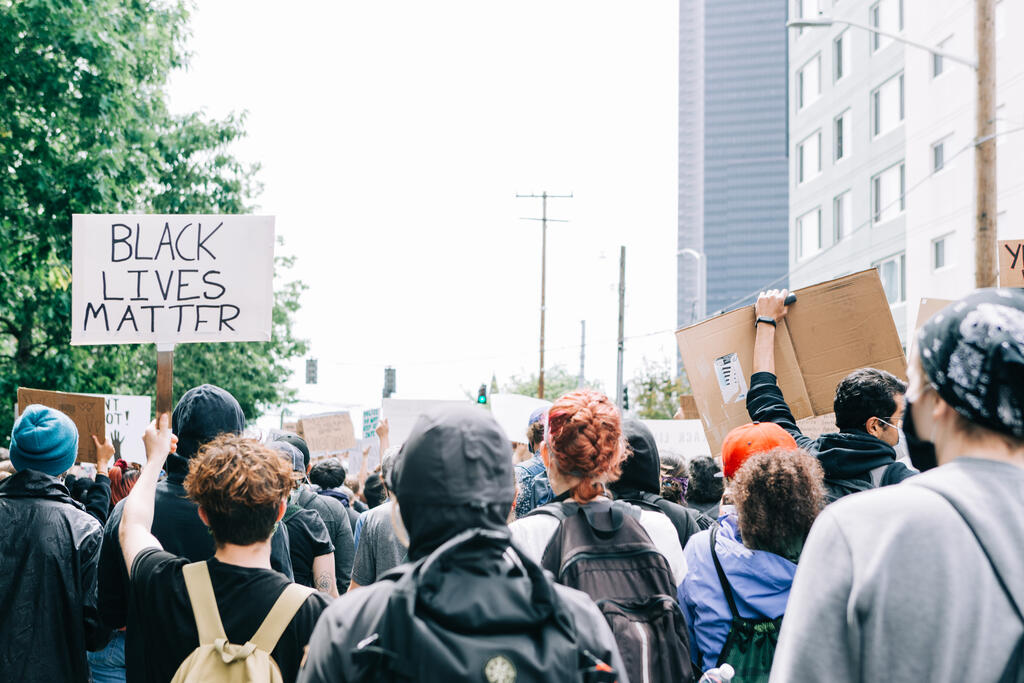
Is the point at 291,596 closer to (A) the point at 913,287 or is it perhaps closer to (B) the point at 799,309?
(B) the point at 799,309

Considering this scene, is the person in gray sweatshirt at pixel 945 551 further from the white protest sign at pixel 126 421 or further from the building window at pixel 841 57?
the building window at pixel 841 57

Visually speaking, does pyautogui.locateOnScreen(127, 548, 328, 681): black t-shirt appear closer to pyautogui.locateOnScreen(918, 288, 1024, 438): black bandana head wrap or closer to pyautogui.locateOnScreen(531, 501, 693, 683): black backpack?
pyautogui.locateOnScreen(531, 501, 693, 683): black backpack

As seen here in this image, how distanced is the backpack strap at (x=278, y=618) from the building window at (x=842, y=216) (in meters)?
34.6

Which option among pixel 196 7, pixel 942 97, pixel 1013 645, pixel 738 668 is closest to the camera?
pixel 1013 645

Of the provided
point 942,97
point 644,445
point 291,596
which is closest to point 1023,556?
point 291,596

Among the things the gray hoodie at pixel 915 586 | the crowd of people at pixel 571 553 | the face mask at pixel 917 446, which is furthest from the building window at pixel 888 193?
the gray hoodie at pixel 915 586

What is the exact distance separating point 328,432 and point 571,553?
12970 mm

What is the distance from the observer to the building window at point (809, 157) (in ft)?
123

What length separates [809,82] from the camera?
3844cm

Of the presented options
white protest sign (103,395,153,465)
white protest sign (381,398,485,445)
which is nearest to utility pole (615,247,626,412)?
white protest sign (381,398,485,445)

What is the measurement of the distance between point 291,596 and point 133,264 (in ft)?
12.1

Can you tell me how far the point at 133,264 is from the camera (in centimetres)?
591

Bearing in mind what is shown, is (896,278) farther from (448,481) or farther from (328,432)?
(448,481)

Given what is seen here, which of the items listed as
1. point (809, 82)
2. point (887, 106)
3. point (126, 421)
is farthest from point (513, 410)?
point (809, 82)
